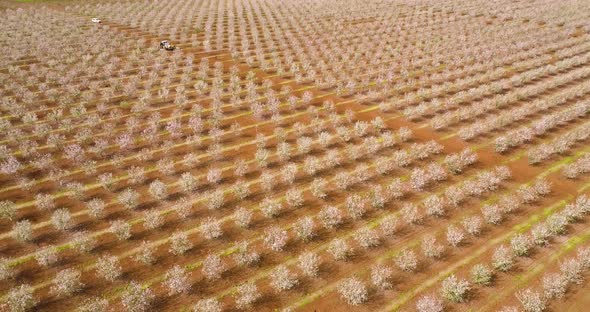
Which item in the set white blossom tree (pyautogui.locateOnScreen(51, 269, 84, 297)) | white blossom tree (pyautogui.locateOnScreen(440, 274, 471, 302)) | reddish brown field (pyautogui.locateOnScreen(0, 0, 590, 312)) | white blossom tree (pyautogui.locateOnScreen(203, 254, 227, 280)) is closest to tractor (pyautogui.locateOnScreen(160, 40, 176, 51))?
reddish brown field (pyautogui.locateOnScreen(0, 0, 590, 312))

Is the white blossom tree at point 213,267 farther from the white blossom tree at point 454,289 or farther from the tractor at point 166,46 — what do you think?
the tractor at point 166,46

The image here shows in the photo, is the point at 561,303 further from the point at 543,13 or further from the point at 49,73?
the point at 543,13

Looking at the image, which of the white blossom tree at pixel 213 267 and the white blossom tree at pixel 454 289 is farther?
the white blossom tree at pixel 213 267

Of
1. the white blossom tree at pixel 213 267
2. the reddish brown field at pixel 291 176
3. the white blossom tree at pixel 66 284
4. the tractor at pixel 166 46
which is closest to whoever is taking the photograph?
the white blossom tree at pixel 66 284

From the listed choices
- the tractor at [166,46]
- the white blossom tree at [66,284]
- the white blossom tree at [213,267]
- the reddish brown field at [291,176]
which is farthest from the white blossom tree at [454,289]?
the tractor at [166,46]

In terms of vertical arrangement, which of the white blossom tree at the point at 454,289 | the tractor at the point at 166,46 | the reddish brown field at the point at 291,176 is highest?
the white blossom tree at the point at 454,289

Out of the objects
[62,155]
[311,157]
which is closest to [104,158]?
[62,155]

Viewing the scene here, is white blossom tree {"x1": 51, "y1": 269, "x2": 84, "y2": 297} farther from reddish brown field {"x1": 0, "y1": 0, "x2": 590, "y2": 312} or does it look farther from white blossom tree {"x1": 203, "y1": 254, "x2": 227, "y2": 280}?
white blossom tree {"x1": 203, "y1": 254, "x2": 227, "y2": 280}

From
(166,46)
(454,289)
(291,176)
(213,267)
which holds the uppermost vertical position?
(454,289)

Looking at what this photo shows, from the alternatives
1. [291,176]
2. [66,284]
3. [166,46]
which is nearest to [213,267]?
[66,284]

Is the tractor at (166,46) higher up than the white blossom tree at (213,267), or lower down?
lower down

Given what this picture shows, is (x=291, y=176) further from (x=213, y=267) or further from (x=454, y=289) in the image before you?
(x=454, y=289)
